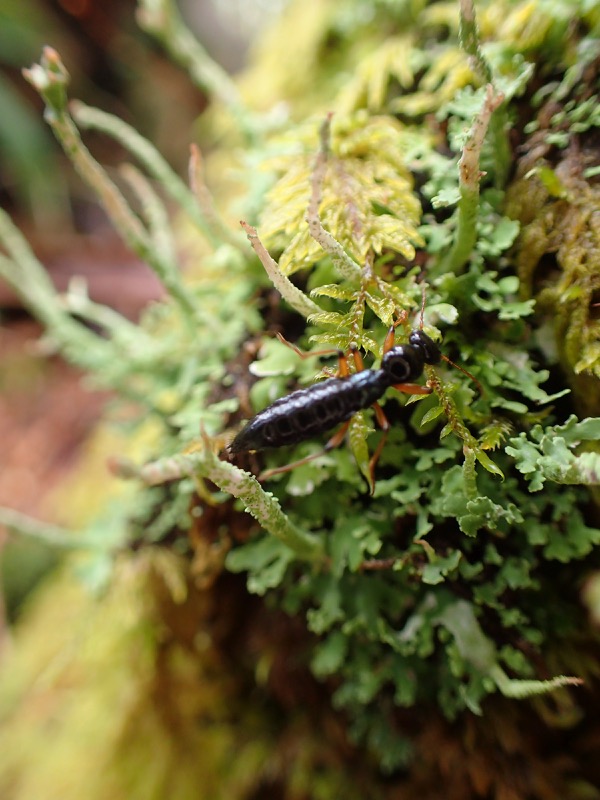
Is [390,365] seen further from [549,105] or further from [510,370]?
[549,105]

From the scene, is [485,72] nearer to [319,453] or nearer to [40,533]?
[319,453]

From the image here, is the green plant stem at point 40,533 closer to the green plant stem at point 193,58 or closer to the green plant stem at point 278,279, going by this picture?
the green plant stem at point 278,279

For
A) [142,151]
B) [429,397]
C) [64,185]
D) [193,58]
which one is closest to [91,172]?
[142,151]

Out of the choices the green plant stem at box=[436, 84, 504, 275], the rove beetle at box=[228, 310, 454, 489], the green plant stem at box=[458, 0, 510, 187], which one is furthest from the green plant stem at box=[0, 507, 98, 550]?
the green plant stem at box=[458, 0, 510, 187]

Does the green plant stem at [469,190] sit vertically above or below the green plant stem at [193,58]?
below

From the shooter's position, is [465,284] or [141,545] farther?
[141,545]

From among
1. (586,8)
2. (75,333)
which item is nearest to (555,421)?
(586,8)

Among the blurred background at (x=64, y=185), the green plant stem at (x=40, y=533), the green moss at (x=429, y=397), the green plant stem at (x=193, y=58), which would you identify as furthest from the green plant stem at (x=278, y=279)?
the blurred background at (x=64, y=185)
